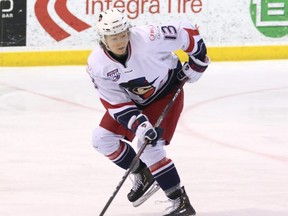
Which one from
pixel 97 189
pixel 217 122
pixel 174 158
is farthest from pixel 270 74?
pixel 97 189

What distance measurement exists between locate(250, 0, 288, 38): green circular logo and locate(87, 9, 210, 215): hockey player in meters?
4.64

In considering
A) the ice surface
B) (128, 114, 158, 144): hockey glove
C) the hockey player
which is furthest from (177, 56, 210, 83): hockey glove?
the ice surface

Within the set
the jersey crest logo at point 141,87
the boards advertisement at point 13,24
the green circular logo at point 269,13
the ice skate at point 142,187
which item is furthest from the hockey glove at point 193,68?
the boards advertisement at point 13,24

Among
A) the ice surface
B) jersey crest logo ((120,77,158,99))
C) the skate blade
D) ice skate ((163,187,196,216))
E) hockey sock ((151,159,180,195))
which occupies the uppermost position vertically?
jersey crest logo ((120,77,158,99))

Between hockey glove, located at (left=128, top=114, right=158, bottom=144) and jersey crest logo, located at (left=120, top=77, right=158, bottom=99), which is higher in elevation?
jersey crest logo, located at (left=120, top=77, right=158, bottom=99)

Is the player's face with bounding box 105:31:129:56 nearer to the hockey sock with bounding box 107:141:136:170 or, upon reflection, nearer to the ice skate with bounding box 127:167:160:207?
the hockey sock with bounding box 107:141:136:170

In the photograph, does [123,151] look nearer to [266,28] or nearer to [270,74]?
[270,74]

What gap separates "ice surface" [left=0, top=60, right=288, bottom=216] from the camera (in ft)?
12.3

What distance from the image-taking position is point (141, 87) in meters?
3.40

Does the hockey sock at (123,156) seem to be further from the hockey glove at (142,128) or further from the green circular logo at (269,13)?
the green circular logo at (269,13)

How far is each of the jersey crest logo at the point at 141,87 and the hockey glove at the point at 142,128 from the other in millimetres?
127

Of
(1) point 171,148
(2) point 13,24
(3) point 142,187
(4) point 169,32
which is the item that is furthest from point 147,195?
(2) point 13,24

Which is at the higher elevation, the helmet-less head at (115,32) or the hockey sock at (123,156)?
the helmet-less head at (115,32)

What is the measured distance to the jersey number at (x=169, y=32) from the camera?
336 cm
